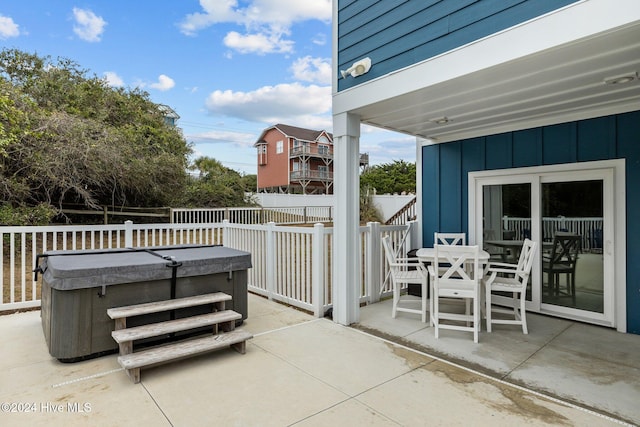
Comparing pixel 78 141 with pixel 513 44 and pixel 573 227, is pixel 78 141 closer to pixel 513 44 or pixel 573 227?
pixel 513 44

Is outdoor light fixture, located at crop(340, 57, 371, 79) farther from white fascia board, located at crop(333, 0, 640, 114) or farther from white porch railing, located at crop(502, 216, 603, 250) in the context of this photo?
white porch railing, located at crop(502, 216, 603, 250)

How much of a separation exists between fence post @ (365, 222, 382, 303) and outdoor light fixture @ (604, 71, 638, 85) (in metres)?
3.02

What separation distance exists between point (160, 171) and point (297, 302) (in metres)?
7.25

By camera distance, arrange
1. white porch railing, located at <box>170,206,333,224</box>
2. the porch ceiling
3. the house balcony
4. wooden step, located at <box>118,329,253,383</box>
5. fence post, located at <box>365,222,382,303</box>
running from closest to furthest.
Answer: the porch ceiling → wooden step, located at <box>118,329,253,383</box> → fence post, located at <box>365,222,382,303</box> → white porch railing, located at <box>170,206,333,224</box> → the house balcony

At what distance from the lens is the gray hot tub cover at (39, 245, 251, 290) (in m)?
2.85

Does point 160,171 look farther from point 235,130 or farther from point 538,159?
point 235,130

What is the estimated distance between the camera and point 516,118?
14.4ft

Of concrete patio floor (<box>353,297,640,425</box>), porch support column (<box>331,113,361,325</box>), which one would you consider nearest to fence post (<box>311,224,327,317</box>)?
porch support column (<box>331,113,361,325</box>)

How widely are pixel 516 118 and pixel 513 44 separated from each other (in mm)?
2185

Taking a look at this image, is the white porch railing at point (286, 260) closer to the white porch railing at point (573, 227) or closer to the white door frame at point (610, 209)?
the white porch railing at point (573, 227)

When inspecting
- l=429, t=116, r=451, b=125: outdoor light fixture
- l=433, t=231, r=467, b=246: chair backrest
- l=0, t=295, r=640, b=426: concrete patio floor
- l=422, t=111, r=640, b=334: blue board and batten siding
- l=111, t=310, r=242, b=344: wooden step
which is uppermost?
l=429, t=116, r=451, b=125: outdoor light fixture

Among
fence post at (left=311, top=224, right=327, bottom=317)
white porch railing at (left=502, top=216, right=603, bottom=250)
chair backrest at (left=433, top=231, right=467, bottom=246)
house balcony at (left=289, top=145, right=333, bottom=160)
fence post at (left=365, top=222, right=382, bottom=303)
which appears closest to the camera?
white porch railing at (left=502, top=216, right=603, bottom=250)

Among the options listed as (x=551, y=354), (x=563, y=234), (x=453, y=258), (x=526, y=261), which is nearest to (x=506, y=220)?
(x=563, y=234)

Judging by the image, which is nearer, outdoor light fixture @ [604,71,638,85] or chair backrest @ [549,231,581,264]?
outdoor light fixture @ [604,71,638,85]
